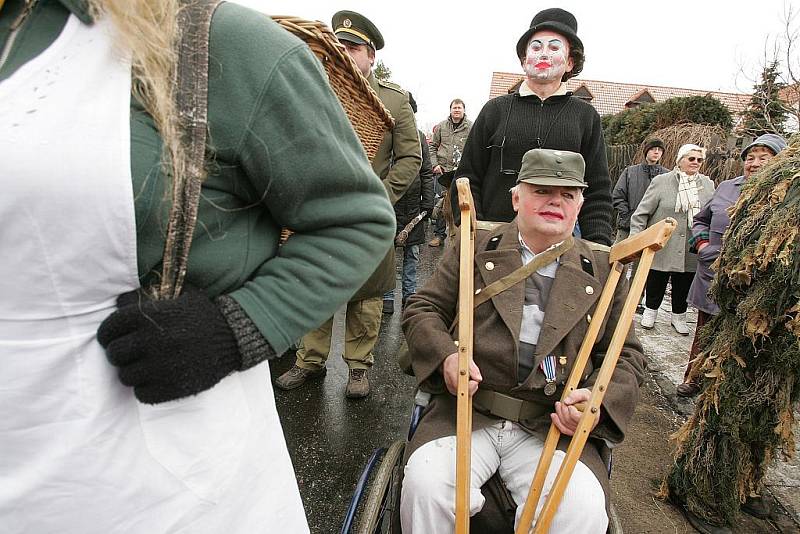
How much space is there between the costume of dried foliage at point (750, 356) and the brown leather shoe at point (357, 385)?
70.4 inches

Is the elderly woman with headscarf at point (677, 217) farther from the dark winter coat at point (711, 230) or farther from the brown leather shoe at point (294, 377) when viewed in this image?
the brown leather shoe at point (294, 377)

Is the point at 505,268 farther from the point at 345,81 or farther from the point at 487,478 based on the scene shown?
the point at 345,81

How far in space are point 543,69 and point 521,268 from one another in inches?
43.9

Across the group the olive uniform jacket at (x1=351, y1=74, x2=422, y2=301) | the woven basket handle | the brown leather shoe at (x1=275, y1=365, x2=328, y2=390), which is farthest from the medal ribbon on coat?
the brown leather shoe at (x1=275, y1=365, x2=328, y2=390)

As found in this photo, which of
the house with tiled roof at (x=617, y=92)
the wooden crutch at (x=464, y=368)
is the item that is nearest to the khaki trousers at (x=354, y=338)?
the wooden crutch at (x=464, y=368)

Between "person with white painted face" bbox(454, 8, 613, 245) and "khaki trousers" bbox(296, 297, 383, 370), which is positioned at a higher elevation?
"person with white painted face" bbox(454, 8, 613, 245)

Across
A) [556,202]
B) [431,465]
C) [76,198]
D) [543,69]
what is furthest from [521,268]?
[76,198]

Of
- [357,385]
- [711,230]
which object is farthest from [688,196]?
[357,385]

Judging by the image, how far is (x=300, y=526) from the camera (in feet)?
3.22

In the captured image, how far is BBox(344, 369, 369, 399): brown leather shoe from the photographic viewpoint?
3.21 metres

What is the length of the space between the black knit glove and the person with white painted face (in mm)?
1839

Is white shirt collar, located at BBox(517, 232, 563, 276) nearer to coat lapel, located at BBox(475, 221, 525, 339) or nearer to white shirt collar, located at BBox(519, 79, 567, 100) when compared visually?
coat lapel, located at BBox(475, 221, 525, 339)

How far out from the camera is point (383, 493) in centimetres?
164

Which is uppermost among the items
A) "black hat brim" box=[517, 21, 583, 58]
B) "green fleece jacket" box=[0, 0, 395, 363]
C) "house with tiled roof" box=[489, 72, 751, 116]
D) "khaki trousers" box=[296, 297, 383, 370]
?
"black hat brim" box=[517, 21, 583, 58]
